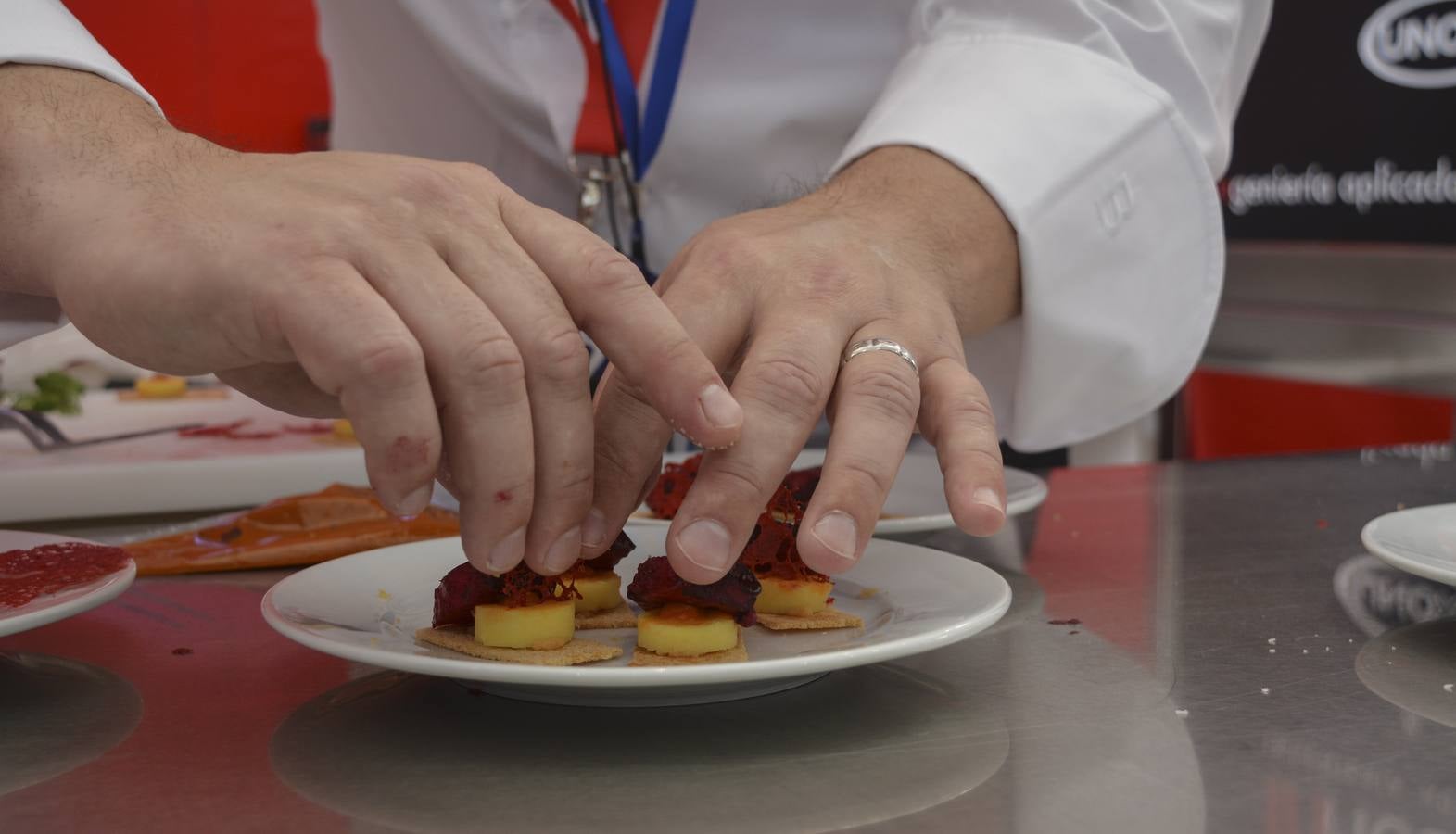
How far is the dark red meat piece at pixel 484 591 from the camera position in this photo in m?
0.84

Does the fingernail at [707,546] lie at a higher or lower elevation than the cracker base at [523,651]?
higher

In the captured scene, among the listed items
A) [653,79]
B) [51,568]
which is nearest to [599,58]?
[653,79]

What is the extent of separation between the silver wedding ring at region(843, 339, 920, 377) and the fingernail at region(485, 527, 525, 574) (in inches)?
11.2

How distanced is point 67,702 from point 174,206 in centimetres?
30

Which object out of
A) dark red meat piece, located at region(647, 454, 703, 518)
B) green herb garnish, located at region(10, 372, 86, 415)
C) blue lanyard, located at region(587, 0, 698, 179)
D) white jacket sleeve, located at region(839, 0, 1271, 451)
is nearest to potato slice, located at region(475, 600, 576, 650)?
dark red meat piece, located at region(647, 454, 703, 518)

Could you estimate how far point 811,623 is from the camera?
898 millimetres

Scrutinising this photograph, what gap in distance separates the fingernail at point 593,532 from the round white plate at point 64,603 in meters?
0.29

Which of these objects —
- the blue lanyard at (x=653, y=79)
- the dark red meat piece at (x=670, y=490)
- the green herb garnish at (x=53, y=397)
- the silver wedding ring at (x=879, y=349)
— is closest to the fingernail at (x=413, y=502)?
the silver wedding ring at (x=879, y=349)

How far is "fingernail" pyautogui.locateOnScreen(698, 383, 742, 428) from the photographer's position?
34.3 inches

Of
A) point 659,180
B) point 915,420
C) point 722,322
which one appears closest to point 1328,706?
point 915,420

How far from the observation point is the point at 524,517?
0.84m

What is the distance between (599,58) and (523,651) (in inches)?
40.8

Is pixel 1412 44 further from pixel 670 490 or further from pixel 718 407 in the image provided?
pixel 718 407

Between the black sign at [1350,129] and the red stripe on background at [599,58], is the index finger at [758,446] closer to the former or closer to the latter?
the red stripe on background at [599,58]
